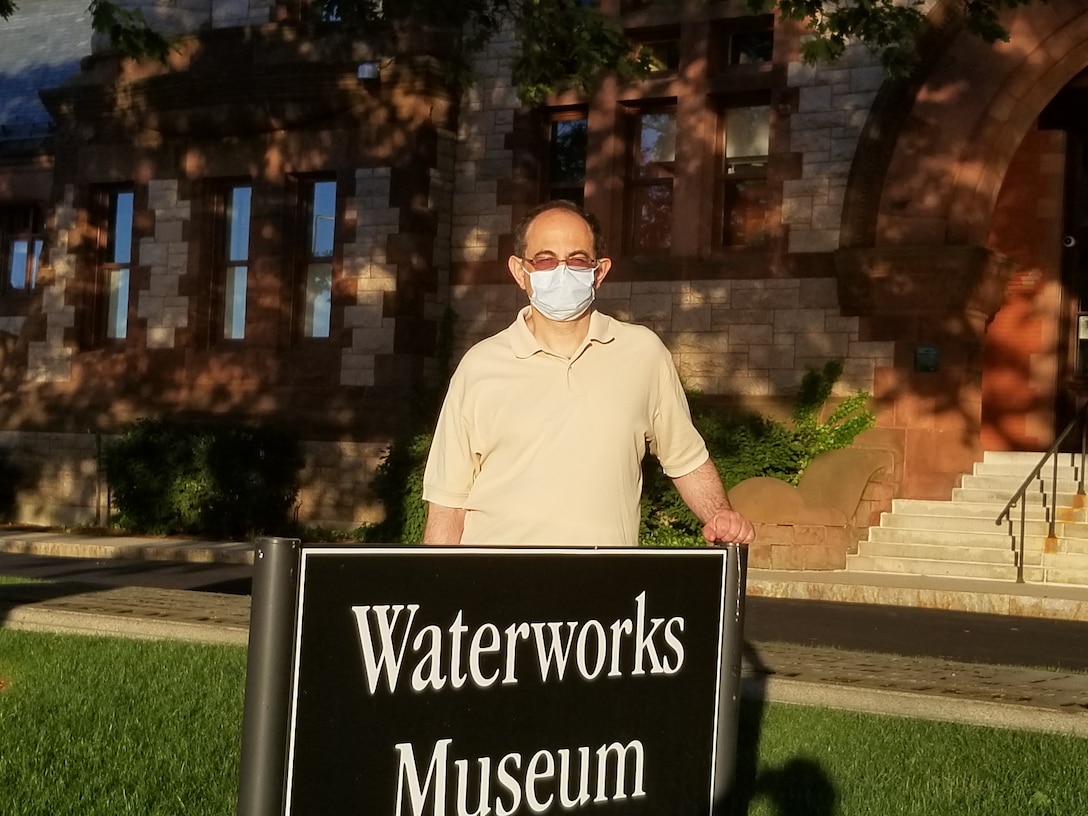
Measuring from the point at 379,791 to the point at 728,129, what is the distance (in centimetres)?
1677

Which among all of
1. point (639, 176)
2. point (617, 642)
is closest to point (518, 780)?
point (617, 642)

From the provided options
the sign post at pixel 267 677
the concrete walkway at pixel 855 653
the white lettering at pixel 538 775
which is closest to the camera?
the sign post at pixel 267 677

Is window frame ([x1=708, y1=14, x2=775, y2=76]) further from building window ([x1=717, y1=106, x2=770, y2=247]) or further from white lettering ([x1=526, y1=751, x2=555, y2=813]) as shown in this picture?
white lettering ([x1=526, y1=751, x2=555, y2=813])

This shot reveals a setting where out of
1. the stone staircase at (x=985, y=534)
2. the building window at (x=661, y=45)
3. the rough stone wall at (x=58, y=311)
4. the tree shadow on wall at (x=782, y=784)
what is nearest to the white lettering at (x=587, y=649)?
the tree shadow on wall at (x=782, y=784)

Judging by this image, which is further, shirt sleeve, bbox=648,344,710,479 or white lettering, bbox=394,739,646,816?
shirt sleeve, bbox=648,344,710,479

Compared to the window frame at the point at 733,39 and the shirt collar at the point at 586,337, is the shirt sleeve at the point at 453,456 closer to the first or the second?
the shirt collar at the point at 586,337

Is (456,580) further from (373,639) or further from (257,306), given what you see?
(257,306)

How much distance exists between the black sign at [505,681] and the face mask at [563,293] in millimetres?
766

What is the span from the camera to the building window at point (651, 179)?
19.5 metres

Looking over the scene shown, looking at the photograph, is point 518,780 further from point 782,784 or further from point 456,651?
point 782,784

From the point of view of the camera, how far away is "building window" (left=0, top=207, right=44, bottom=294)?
25359 mm

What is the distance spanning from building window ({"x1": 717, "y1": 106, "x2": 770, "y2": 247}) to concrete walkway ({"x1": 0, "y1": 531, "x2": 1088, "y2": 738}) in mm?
4887

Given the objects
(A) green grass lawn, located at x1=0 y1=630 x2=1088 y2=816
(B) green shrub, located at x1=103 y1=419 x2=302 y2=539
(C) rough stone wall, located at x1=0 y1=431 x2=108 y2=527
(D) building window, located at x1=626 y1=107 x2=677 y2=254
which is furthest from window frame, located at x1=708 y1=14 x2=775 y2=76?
(A) green grass lawn, located at x1=0 y1=630 x2=1088 y2=816

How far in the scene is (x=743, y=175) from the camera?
1892cm
